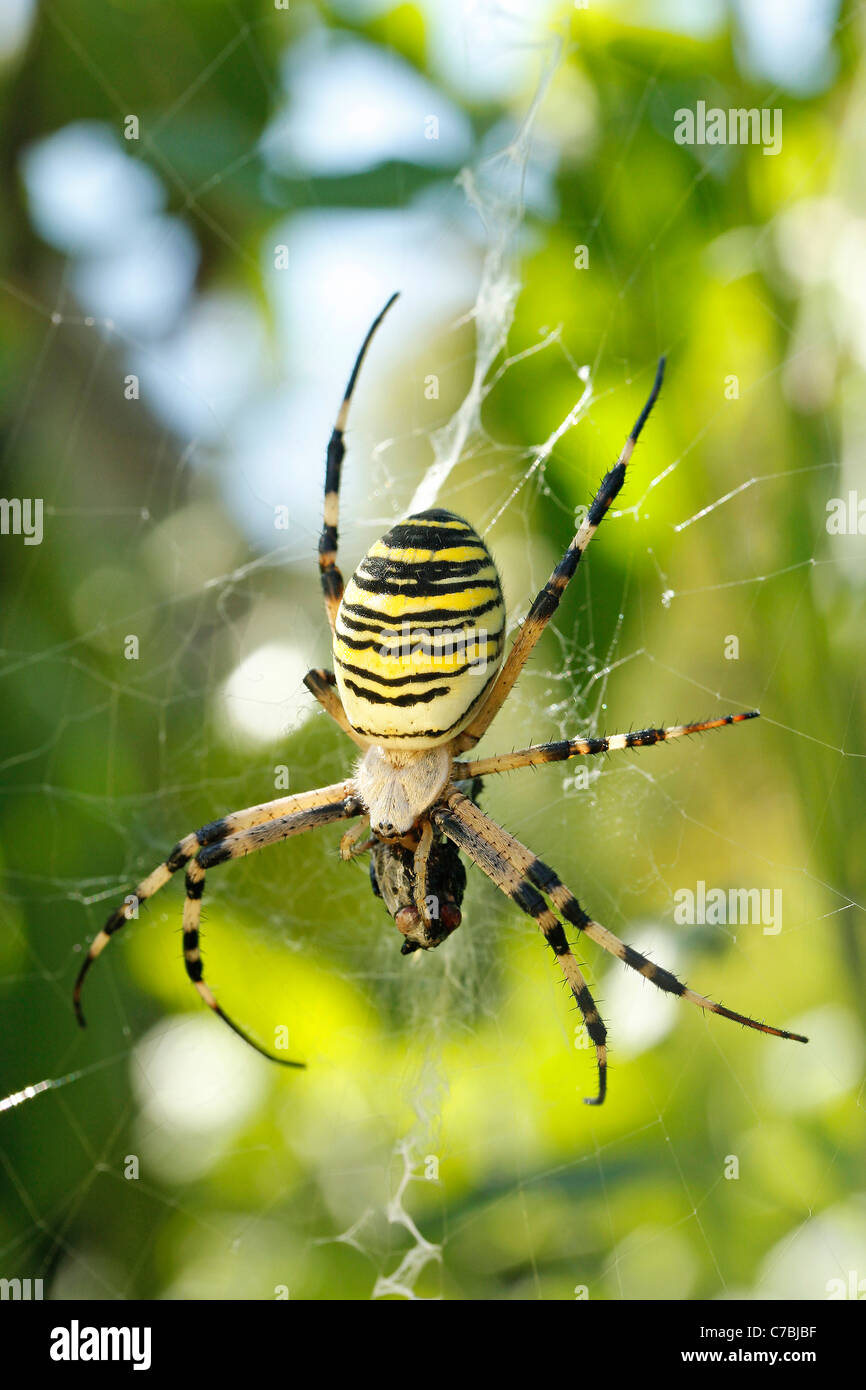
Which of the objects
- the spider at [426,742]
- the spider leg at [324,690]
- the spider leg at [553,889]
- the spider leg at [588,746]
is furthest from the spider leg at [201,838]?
the spider leg at [588,746]

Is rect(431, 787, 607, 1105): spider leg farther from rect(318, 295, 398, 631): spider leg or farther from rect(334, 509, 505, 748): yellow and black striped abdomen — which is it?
rect(318, 295, 398, 631): spider leg

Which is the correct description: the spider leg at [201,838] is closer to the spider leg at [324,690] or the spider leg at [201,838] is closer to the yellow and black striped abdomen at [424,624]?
the spider leg at [324,690]

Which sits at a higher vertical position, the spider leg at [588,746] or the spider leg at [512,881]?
the spider leg at [588,746]

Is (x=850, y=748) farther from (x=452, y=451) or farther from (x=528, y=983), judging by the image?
(x=452, y=451)

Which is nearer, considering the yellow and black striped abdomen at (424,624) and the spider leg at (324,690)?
the yellow and black striped abdomen at (424,624)

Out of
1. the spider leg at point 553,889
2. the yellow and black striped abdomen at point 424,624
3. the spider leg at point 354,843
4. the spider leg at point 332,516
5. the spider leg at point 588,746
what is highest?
the spider leg at point 332,516

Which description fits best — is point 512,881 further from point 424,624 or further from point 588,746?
point 424,624
